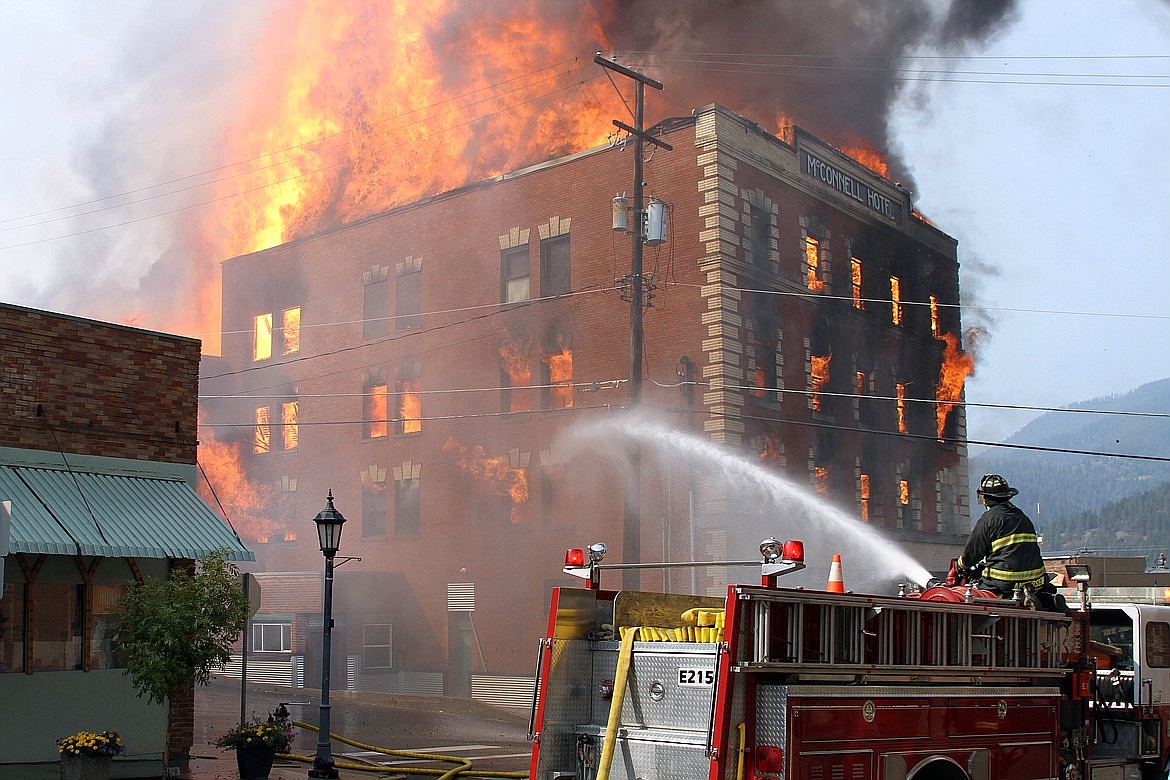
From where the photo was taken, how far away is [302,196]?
42.9 meters

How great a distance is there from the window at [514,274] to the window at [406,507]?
6.11 m

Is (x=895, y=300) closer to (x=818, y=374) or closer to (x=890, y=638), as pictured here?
(x=818, y=374)

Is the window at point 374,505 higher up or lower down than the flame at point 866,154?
lower down

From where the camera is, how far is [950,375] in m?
39.2

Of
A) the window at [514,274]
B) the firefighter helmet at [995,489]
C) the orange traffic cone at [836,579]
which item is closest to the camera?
the orange traffic cone at [836,579]

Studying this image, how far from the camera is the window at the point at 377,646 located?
113 feet

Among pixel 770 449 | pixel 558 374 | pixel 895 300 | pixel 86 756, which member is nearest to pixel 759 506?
pixel 770 449

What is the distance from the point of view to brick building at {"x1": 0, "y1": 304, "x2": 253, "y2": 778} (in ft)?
47.5

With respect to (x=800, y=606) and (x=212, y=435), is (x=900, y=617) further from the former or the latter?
(x=212, y=435)

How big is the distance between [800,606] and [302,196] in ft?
124

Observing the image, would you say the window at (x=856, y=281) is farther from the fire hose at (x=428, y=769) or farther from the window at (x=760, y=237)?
the fire hose at (x=428, y=769)

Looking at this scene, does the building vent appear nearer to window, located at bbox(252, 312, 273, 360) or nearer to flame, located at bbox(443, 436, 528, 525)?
flame, located at bbox(443, 436, 528, 525)

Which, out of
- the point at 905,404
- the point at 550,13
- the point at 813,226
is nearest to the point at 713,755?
the point at 813,226

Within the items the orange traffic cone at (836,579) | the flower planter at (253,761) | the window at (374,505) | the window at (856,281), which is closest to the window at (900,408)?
the window at (856,281)
